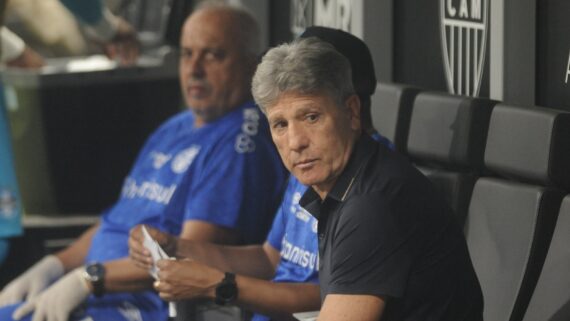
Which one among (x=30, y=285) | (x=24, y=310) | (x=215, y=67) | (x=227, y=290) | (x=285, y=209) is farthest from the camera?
(x=30, y=285)

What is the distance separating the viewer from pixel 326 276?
8.46 feet

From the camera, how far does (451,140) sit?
10.6 ft

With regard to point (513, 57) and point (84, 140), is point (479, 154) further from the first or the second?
point (84, 140)

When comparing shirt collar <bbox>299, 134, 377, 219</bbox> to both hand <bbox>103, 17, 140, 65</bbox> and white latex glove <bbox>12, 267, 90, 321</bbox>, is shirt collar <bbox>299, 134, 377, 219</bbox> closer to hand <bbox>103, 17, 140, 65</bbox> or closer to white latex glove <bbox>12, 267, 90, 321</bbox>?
white latex glove <bbox>12, 267, 90, 321</bbox>

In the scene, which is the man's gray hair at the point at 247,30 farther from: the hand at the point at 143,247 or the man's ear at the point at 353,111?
the man's ear at the point at 353,111

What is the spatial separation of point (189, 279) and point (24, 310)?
0.87 meters

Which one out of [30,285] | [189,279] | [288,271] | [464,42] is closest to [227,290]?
[189,279]

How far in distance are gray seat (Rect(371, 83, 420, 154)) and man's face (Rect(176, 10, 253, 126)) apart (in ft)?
1.36

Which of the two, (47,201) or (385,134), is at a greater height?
(385,134)

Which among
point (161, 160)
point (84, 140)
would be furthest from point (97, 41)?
point (161, 160)

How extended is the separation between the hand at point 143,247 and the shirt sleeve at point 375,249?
3.50 ft

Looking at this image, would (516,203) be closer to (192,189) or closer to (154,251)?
(154,251)

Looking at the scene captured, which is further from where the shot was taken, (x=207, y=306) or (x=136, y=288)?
A: (x=136, y=288)

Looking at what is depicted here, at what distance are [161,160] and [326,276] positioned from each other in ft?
5.38
